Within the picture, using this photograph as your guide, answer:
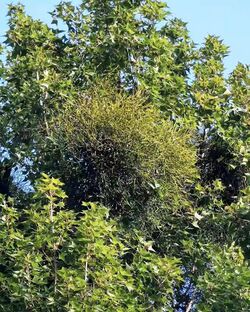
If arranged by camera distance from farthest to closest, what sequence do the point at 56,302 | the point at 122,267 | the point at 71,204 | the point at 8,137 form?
the point at 8,137 < the point at 71,204 < the point at 122,267 < the point at 56,302

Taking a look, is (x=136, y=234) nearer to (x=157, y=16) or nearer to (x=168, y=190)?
(x=168, y=190)

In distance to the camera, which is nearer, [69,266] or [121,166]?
[69,266]

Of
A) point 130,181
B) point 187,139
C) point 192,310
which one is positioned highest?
point 187,139

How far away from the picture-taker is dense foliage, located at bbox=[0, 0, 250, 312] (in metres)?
9.75

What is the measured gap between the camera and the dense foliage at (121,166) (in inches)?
384

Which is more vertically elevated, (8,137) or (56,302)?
(8,137)

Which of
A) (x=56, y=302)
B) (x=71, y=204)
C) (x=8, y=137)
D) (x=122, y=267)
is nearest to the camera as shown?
(x=56, y=302)

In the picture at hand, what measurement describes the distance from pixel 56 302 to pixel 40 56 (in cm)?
310

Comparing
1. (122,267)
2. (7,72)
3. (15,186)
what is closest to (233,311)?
(122,267)

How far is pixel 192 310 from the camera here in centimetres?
1123

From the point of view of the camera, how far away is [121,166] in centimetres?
1066

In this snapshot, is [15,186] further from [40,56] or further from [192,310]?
[192,310]

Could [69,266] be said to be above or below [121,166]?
below

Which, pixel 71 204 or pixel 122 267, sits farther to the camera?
pixel 71 204
